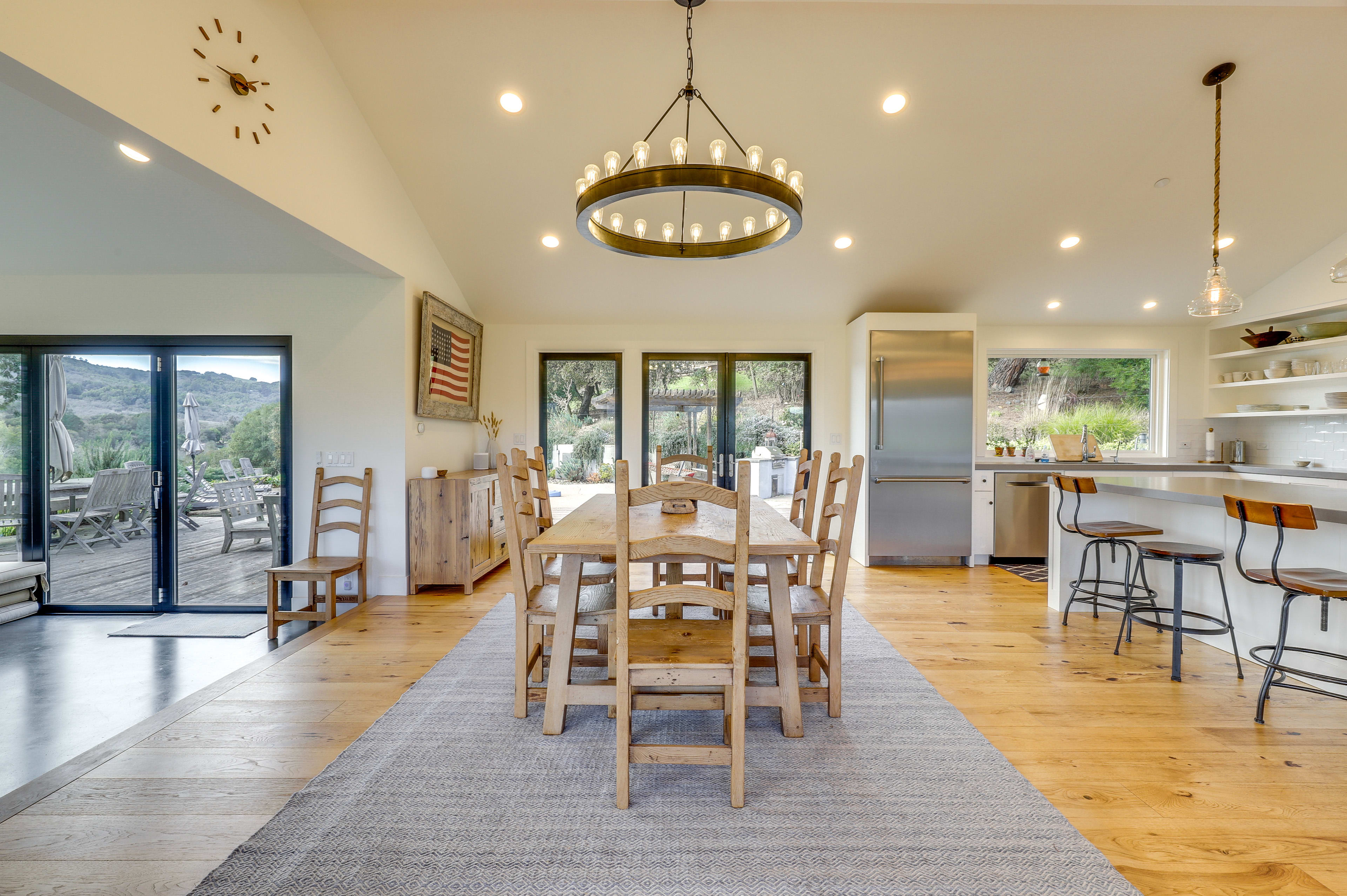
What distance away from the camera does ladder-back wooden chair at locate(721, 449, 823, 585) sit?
2.81 metres

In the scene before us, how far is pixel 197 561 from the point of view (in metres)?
4.21

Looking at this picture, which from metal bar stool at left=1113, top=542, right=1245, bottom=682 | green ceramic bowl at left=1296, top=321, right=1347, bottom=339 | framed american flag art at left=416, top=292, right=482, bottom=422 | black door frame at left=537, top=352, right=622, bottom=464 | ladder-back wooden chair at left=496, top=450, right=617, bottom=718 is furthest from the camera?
black door frame at left=537, top=352, right=622, bottom=464

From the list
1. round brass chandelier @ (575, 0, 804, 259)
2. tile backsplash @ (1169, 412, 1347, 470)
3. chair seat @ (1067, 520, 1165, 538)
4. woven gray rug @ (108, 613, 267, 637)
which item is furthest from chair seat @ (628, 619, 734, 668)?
tile backsplash @ (1169, 412, 1347, 470)

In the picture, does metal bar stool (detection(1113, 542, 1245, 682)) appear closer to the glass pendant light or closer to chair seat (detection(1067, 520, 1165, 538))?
chair seat (detection(1067, 520, 1165, 538))

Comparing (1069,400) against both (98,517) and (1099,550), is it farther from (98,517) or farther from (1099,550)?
(98,517)

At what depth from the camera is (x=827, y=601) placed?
255 cm

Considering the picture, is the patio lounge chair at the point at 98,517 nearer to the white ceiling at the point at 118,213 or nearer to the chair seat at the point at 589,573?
the white ceiling at the point at 118,213

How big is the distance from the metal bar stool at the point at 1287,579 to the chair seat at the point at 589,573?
2570 millimetres

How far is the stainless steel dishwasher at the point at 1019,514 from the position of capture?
526cm

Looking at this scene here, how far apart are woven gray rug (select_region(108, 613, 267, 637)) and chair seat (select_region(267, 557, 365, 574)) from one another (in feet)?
1.30

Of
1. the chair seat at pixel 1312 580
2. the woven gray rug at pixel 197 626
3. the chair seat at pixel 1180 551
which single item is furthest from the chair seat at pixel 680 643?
the woven gray rug at pixel 197 626

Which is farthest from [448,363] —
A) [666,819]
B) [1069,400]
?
[1069,400]

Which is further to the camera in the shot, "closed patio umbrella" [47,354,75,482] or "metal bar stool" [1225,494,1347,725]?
"closed patio umbrella" [47,354,75,482]

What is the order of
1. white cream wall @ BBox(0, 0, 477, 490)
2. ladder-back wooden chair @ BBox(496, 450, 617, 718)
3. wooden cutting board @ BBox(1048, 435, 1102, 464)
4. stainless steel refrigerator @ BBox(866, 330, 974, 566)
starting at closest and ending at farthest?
white cream wall @ BBox(0, 0, 477, 490) < ladder-back wooden chair @ BBox(496, 450, 617, 718) < stainless steel refrigerator @ BBox(866, 330, 974, 566) < wooden cutting board @ BBox(1048, 435, 1102, 464)
